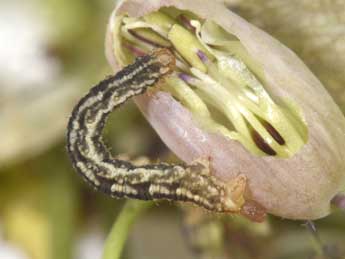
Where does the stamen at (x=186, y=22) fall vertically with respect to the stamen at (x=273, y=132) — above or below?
above

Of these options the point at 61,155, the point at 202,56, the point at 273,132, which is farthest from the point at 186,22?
the point at 61,155

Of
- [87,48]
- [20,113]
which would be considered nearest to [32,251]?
[20,113]

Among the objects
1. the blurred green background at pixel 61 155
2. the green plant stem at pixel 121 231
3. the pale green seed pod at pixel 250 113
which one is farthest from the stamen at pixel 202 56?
the blurred green background at pixel 61 155

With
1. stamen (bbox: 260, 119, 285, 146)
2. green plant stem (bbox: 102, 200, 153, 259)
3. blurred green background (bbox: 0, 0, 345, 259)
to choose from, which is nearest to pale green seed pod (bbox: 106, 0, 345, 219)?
stamen (bbox: 260, 119, 285, 146)

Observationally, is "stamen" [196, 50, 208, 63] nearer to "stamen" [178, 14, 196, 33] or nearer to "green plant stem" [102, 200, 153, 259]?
"stamen" [178, 14, 196, 33]

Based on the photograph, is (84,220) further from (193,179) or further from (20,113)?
(193,179)

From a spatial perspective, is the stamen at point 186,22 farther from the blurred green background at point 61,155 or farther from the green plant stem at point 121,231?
the blurred green background at point 61,155
